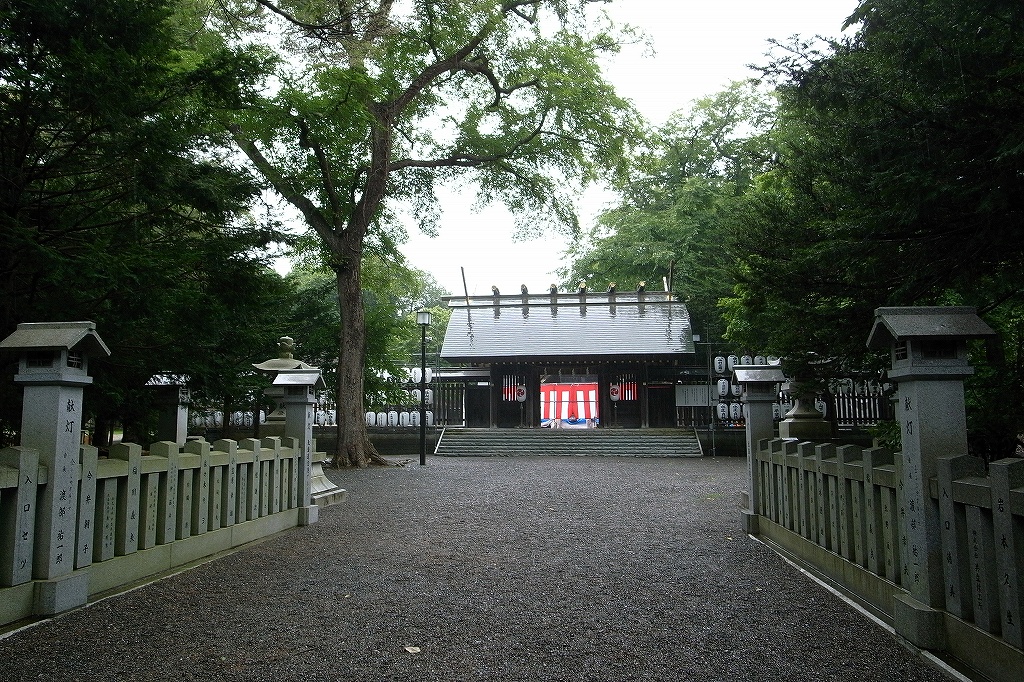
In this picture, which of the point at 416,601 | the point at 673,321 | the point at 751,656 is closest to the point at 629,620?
the point at 751,656

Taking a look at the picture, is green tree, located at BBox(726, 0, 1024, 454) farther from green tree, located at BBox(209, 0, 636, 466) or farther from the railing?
green tree, located at BBox(209, 0, 636, 466)

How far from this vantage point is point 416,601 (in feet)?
15.5

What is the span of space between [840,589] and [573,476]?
9.05 metres

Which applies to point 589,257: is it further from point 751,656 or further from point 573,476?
point 751,656

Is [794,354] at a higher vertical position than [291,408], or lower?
higher

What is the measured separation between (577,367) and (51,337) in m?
21.4

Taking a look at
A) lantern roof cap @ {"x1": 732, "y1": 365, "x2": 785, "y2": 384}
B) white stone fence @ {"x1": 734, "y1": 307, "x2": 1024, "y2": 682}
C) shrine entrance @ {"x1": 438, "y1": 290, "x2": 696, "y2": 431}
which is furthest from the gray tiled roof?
white stone fence @ {"x1": 734, "y1": 307, "x2": 1024, "y2": 682}

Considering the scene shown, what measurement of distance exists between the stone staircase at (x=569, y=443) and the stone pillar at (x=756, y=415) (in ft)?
40.6

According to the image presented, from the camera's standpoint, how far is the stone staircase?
20.4m

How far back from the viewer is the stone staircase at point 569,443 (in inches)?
802

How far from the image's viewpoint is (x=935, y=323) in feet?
12.6

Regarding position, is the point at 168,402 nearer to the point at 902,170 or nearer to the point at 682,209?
the point at 902,170

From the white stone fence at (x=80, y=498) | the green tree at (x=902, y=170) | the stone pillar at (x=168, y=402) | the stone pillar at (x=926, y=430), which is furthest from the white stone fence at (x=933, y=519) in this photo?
the stone pillar at (x=168, y=402)

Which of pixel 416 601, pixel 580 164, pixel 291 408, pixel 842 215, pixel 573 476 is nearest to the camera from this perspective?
pixel 416 601
